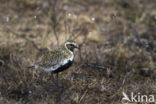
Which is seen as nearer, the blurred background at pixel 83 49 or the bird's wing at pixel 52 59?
the bird's wing at pixel 52 59

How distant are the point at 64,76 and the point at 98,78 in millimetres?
555

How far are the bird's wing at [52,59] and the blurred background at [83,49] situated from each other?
14.8 inches

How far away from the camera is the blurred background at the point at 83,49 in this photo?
469 cm

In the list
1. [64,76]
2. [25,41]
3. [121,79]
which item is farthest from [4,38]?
[121,79]

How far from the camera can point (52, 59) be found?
14.9ft

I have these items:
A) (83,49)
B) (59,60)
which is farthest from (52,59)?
(83,49)

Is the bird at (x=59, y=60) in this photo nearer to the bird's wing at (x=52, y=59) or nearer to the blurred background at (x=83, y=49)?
the bird's wing at (x=52, y=59)

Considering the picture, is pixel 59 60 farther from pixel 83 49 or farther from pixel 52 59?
pixel 83 49

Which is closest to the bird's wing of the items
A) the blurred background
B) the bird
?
the bird

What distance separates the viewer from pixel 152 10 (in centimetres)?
880

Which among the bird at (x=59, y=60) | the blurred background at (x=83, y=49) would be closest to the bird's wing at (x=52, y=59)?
the bird at (x=59, y=60)

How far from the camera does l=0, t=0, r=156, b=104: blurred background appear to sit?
4691 mm

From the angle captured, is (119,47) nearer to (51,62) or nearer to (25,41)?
(25,41)

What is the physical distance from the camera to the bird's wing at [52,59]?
4477 millimetres
